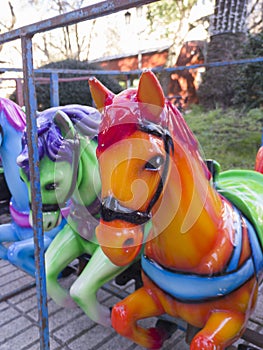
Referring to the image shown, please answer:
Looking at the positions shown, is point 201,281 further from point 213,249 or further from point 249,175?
point 249,175

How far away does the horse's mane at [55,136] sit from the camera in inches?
53.5

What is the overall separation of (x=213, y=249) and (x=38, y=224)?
0.52 m

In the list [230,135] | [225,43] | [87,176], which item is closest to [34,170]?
[87,176]

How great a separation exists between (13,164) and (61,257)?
60cm

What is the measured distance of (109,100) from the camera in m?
0.98

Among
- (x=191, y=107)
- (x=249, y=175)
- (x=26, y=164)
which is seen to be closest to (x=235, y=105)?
(x=191, y=107)

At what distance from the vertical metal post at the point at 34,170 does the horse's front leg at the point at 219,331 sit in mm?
472

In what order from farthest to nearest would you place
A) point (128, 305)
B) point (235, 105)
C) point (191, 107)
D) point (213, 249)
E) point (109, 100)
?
point (191, 107)
point (235, 105)
point (128, 305)
point (213, 249)
point (109, 100)

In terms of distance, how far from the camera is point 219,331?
44.6 inches

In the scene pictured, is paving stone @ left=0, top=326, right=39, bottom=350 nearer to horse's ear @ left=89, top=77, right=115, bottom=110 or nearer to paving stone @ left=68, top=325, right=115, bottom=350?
paving stone @ left=68, top=325, right=115, bottom=350

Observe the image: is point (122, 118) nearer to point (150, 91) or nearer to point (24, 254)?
point (150, 91)

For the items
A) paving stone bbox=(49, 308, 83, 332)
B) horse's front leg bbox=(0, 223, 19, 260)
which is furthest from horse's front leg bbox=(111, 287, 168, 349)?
horse's front leg bbox=(0, 223, 19, 260)

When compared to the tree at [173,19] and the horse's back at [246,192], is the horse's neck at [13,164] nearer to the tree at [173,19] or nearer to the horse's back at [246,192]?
the horse's back at [246,192]

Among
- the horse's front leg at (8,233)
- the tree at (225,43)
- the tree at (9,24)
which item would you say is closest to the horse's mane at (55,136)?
the horse's front leg at (8,233)
